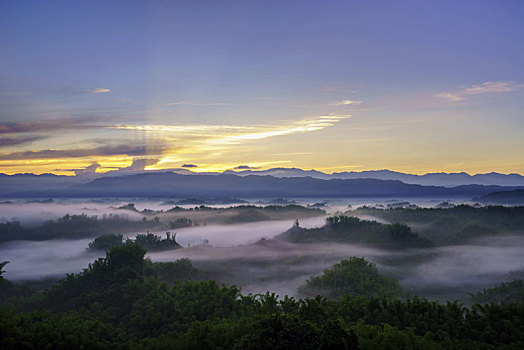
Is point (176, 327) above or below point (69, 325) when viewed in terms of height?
below

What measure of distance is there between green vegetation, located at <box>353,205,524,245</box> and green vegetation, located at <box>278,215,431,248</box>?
16.2ft

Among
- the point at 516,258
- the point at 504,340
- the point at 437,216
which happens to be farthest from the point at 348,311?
the point at 437,216

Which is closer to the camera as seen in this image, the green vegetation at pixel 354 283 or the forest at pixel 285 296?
the forest at pixel 285 296

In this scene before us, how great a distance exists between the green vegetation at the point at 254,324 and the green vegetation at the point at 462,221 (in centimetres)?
3599

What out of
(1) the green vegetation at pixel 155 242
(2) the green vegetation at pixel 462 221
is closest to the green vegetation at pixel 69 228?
(1) the green vegetation at pixel 155 242

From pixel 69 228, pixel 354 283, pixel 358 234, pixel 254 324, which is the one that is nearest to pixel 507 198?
pixel 358 234

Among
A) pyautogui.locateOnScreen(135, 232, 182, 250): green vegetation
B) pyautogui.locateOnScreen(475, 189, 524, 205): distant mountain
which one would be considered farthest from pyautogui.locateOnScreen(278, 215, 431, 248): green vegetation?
pyautogui.locateOnScreen(475, 189, 524, 205): distant mountain

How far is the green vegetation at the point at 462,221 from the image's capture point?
45750 millimetres

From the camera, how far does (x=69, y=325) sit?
9867 mm

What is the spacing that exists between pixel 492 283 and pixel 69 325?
27.9m

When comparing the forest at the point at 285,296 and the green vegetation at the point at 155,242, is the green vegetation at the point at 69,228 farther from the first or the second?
the green vegetation at the point at 155,242

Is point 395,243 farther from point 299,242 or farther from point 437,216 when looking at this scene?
point 437,216

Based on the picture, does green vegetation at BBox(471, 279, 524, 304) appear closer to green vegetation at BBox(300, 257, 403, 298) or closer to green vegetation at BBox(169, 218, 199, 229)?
green vegetation at BBox(300, 257, 403, 298)

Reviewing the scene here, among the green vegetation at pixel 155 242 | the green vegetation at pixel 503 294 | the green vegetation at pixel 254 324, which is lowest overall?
the green vegetation at pixel 503 294
